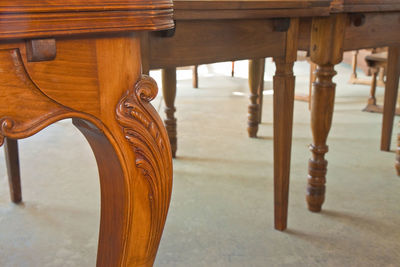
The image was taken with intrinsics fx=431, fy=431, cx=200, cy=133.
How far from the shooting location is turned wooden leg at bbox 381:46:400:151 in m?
2.11

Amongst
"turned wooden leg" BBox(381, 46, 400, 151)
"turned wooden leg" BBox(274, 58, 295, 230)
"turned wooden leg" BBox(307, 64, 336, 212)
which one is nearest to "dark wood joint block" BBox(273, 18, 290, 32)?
"turned wooden leg" BBox(274, 58, 295, 230)

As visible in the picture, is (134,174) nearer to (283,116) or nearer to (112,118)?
(112,118)

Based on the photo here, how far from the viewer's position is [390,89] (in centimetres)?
215

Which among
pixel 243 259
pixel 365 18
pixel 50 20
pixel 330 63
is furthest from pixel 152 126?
pixel 365 18

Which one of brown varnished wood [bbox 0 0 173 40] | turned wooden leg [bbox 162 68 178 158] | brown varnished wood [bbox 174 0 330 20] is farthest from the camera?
turned wooden leg [bbox 162 68 178 158]

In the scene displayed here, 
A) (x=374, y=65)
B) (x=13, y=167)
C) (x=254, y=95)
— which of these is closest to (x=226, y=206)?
(x=13, y=167)

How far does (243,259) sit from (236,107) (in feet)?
6.73

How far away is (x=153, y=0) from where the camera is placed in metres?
0.50

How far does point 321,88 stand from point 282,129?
0.71 ft

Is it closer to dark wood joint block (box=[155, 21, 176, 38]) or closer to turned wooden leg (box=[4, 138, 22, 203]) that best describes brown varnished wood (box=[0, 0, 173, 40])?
dark wood joint block (box=[155, 21, 176, 38])

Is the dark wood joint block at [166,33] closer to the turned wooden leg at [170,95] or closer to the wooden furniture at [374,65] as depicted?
the turned wooden leg at [170,95]

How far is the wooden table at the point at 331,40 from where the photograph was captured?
1347mm

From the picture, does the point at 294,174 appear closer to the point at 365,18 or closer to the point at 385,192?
the point at 385,192

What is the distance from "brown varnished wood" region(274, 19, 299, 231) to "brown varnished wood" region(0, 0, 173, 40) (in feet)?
2.73
